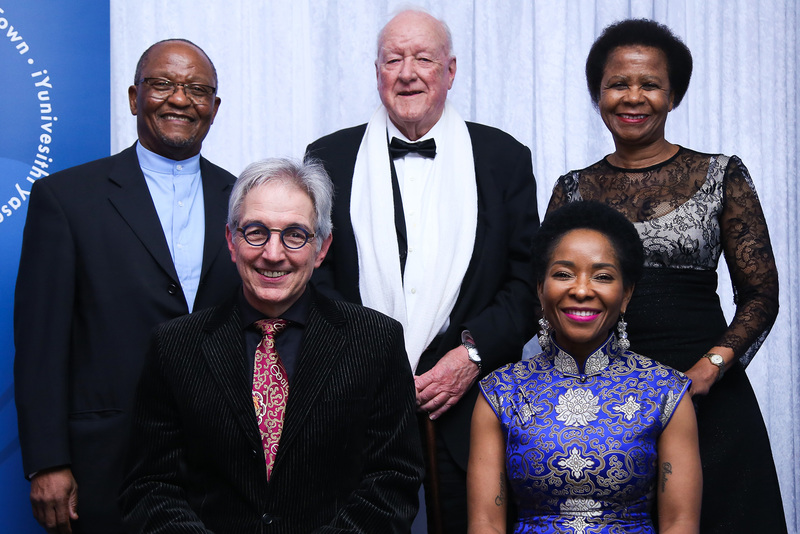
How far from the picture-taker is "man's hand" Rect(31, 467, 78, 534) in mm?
2486

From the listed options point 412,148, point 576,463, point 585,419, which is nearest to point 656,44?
point 412,148

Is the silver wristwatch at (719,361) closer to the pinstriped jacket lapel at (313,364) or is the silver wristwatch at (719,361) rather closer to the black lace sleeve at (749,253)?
Answer: the black lace sleeve at (749,253)

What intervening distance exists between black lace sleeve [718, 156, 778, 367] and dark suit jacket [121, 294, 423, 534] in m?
1.06

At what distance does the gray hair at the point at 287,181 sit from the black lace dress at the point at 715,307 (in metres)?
0.94

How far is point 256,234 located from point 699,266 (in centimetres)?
129

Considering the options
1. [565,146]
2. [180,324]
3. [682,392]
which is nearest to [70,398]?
[180,324]

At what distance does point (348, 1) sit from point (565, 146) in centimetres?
114

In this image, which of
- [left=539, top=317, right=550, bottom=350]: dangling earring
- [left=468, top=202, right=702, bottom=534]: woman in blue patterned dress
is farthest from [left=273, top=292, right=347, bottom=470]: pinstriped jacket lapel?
[left=539, top=317, right=550, bottom=350]: dangling earring

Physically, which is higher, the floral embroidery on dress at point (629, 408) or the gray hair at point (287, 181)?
the gray hair at point (287, 181)

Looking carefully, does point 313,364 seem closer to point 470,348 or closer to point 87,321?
point 470,348

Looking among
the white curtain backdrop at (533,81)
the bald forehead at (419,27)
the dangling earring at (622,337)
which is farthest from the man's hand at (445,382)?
the white curtain backdrop at (533,81)

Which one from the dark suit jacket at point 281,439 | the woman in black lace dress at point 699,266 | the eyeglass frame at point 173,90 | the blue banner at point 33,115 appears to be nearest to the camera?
the dark suit jacket at point 281,439

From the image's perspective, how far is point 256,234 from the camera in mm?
2109

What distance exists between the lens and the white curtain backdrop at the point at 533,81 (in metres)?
3.78
